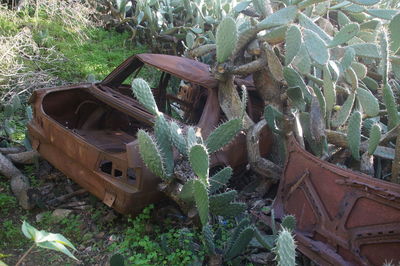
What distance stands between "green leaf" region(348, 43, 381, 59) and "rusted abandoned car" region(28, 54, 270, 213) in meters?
1.24

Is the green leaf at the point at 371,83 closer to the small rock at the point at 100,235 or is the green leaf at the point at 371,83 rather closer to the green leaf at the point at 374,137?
the green leaf at the point at 374,137

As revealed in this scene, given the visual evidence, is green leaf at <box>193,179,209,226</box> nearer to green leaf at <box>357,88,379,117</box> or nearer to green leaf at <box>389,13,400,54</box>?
green leaf at <box>357,88,379,117</box>

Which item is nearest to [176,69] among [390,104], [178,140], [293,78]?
[178,140]

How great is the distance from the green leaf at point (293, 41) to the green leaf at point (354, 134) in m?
0.79

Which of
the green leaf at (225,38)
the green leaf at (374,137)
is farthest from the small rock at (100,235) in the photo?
the green leaf at (374,137)

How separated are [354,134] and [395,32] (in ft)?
4.35

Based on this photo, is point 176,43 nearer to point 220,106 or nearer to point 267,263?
point 220,106

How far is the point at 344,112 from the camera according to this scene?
393 cm

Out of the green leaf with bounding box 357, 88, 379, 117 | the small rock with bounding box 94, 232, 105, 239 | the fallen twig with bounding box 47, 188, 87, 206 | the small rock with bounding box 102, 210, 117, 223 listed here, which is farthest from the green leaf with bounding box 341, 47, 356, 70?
the fallen twig with bounding box 47, 188, 87, 206

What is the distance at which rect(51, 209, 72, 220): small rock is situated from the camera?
3980 mm

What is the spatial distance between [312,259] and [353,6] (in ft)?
10.9

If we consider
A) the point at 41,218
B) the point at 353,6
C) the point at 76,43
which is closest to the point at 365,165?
the point at 353,6

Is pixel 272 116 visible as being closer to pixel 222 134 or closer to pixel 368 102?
pixel 222 134

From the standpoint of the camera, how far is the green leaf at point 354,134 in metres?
3.54
